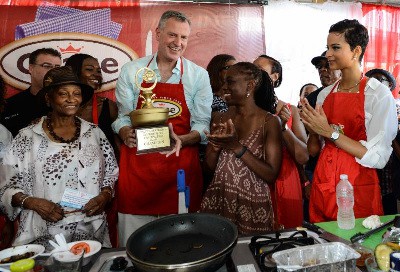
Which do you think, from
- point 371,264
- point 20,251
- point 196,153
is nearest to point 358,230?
point 371,264

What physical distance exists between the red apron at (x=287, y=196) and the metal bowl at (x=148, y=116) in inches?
36.9

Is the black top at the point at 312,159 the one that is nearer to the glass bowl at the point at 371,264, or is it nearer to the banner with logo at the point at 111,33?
the banner with logo at the point at 111,33

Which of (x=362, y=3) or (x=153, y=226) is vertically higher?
(x=362, y=3)

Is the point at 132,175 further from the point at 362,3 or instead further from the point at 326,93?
the point at 362,3

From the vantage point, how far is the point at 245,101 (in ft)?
7.57

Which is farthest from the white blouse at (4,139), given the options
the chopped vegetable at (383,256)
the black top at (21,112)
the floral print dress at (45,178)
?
the chopped vegetable at (383,256)

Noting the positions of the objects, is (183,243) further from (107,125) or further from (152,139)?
(107,125)

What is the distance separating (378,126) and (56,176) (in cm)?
188

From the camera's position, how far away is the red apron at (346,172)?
82.7 inches

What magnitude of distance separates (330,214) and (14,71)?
3.73 metres

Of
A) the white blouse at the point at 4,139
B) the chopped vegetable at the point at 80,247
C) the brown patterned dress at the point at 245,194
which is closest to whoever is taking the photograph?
the chopped vegetable at the point at 80,247

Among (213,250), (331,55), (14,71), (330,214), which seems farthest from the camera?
(14,71)

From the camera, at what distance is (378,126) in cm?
204

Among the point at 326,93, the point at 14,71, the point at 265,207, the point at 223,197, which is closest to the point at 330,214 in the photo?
the point at 265,207
